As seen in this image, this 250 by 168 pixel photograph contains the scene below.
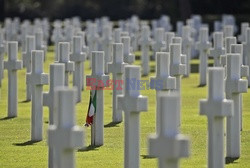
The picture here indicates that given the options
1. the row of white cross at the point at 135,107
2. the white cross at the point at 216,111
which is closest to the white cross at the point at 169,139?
the row of white cross at the point at 135,107

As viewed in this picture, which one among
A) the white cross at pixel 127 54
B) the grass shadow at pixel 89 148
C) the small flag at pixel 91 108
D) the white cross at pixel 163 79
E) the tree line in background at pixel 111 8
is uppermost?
the tree line in background at pixel 111 8

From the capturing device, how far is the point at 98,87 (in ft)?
46.6

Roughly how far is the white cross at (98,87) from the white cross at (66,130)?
430cm

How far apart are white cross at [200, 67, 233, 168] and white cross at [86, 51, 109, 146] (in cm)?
329

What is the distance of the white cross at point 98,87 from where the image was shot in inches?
556


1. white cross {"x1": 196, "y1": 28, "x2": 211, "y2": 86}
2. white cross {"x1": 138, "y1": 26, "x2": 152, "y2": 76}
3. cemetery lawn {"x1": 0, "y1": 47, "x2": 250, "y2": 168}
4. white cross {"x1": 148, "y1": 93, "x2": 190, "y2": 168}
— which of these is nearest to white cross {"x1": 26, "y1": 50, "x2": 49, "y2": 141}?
cemetery lawn {"x1": 0, "y1": 47, "x2": 250, "y2": 168}

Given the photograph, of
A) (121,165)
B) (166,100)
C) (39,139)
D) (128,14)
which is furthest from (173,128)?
(128,14)

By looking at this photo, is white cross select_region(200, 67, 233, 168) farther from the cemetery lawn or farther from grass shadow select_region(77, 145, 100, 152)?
grass shadow select_region(77, 145, 100, 152)

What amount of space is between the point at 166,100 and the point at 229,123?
3.98 metres

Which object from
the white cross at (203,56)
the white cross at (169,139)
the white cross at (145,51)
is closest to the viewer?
the white cross at (169,139)

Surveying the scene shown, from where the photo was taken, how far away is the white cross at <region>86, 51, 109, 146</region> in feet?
46.3

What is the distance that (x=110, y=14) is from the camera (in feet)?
194

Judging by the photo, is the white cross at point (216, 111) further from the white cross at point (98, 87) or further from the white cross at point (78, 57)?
the white cross at point (78, 57)

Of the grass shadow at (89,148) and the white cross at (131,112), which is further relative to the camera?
the grass shadow at (89,148)
